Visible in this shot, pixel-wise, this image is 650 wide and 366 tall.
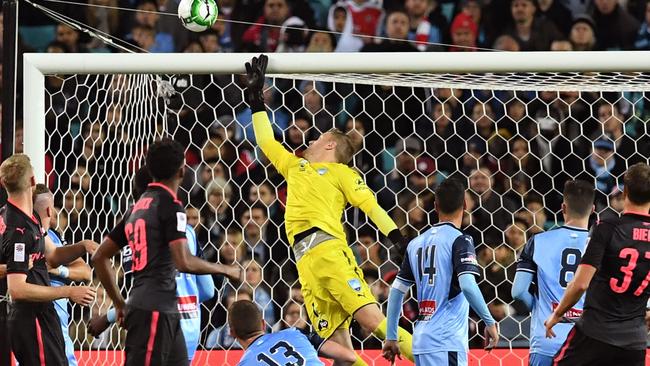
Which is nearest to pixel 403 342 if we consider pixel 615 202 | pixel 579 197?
pixel 579 197

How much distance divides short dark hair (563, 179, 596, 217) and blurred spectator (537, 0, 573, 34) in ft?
15.7

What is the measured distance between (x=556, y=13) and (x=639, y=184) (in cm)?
554

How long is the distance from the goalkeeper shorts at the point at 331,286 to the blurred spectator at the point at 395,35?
4.27 m

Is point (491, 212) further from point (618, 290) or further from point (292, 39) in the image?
point (618, 290)

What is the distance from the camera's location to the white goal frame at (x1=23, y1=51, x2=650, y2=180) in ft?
19.0

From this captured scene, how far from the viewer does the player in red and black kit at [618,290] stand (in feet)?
15.7

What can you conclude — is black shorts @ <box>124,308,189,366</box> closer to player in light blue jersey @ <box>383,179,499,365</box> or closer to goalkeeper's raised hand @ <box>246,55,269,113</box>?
player in light blue jersey @ <box>383,179,499,365</box>

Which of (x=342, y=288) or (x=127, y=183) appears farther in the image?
(x=127, y=183)

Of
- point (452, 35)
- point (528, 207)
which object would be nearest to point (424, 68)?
point (528, 207)

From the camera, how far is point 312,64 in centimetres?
588

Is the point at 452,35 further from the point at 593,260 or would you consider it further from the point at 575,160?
the point at 593,260

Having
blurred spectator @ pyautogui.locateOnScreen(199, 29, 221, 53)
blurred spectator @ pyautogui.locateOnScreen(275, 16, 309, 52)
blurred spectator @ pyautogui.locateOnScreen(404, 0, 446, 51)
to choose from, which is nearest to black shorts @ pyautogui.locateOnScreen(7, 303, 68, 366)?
blurred spectator @ pyautogui.locateOnScreen(199, 29, 221, 53)

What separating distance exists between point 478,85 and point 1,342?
9.76 ft

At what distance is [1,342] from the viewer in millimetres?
5633
